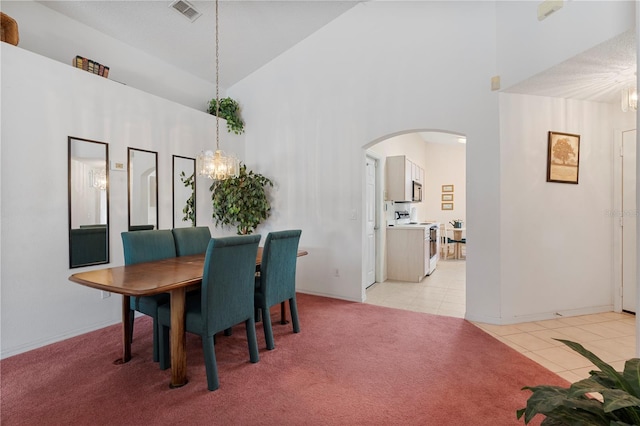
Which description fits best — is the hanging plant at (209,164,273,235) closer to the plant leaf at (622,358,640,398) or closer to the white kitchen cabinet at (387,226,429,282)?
the white kitchen cabinet at (387,226,429,282)

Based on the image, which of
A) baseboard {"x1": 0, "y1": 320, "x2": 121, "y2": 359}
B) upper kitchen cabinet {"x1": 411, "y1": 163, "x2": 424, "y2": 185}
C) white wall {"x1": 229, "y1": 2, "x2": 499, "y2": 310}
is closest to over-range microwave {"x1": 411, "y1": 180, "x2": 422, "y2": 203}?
upper kitchen cabinet {"x1": 411, "y1": 163, "x2": 424, "y2": 185}

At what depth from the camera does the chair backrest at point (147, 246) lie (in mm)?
2674

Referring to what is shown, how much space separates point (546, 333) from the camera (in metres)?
2.89

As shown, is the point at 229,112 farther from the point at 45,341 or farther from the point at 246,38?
the point at 45,341

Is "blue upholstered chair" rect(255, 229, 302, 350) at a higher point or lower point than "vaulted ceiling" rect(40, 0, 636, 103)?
lower

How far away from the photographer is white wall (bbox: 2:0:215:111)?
9.64 feet

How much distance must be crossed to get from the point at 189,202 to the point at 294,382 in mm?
2913

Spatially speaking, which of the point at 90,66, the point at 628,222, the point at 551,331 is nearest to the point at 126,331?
the point at 90,66

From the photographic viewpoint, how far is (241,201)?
427cm

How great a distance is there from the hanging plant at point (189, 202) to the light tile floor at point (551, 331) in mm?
2628

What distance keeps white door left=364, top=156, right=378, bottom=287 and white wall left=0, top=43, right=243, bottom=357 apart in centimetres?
310

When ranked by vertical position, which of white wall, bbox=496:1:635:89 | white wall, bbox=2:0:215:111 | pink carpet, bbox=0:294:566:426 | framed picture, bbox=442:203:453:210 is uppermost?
white wall, bbox=2:0:215:111

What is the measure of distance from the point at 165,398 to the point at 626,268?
4696mm

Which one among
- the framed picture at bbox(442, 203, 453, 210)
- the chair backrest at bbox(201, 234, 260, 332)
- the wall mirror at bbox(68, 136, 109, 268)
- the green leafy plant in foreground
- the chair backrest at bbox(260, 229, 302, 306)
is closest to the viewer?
the green leafy plant in foreground
